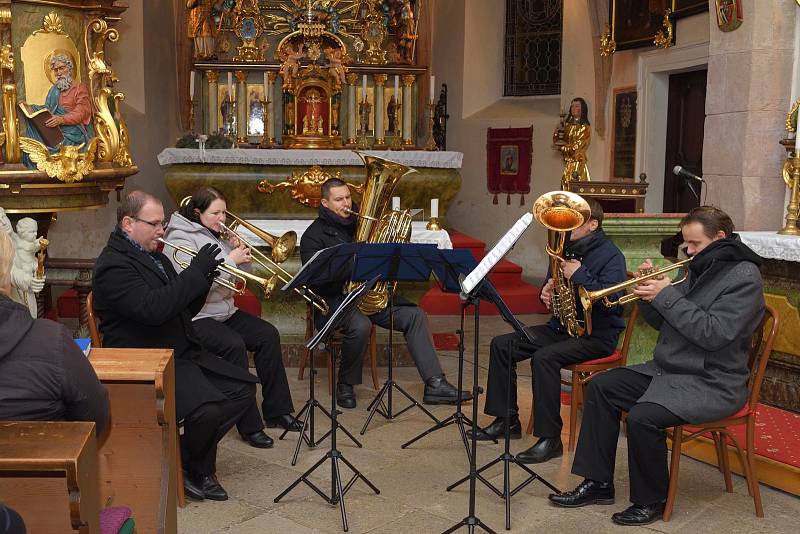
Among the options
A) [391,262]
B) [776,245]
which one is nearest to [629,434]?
[391,262]

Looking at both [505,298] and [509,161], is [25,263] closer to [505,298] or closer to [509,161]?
[505,298]

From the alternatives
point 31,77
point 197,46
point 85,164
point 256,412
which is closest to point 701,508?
point 256,412

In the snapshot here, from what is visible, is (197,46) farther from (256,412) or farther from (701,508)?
(701,508)

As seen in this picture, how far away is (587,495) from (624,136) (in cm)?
587

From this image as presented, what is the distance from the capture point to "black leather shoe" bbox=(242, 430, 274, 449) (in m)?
4.91

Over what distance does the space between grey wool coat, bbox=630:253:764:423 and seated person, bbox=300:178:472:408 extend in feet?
6.26

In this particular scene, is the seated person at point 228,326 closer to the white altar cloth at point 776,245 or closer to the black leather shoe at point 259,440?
the black leather shoe at point 259,440

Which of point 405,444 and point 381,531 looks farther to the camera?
point 405,444

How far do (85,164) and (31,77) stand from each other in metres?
0.70

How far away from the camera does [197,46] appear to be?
1139 centimetres

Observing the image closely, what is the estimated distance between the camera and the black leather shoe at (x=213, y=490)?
4.20m

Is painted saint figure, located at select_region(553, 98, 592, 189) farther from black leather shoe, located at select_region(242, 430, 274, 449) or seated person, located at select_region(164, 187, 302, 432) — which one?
black leather shoe, located at select_region(242, 430, 274, 449)

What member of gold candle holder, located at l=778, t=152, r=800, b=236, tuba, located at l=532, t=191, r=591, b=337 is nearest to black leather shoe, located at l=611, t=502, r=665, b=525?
tuba, located at l=532, t=191, r=591, b=337

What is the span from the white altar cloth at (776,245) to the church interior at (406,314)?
0.01 m
